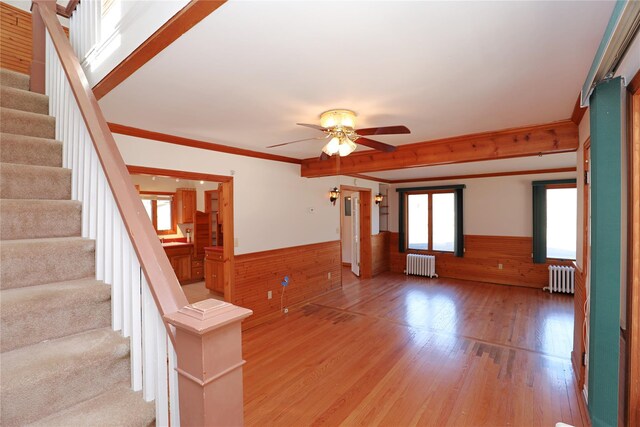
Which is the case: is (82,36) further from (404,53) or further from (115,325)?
(404,53)

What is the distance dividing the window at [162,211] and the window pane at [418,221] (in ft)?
19.4

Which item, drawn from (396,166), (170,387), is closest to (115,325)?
(170,387)

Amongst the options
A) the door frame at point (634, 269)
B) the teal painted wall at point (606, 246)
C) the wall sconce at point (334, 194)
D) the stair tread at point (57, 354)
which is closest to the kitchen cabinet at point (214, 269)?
the wall sconce at point (334, 194)

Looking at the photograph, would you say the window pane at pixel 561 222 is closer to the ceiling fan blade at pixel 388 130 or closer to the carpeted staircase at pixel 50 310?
the ceiling fan blade at pixel 388 130

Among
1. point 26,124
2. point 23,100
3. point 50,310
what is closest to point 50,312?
point 50,310

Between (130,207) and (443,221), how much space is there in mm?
7318

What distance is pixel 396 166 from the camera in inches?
160

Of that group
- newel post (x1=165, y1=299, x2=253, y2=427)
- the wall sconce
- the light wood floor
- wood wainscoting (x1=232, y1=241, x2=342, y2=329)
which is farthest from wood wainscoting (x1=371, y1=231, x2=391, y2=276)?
newel post (x1=165, y1=299, x2=253, y2=427)

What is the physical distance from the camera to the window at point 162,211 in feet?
22.7

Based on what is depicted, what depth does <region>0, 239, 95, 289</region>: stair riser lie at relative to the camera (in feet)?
4.60

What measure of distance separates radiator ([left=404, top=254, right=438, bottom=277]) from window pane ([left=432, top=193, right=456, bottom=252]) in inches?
14.6

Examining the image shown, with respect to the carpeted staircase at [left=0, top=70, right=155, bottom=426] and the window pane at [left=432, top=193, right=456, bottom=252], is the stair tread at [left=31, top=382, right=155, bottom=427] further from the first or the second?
the window pane at [left=432, top=193, right=456, bottom=252]

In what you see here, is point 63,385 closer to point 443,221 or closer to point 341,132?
point 341,132

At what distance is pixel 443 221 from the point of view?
7.41 meters
